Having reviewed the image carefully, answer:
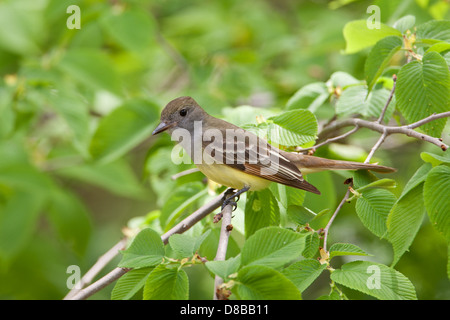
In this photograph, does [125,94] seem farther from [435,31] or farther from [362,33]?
[435,31]

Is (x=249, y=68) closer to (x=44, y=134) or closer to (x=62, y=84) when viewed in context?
(x=62, y=84)

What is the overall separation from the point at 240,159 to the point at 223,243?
3.23 ft

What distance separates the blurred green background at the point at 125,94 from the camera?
4152 millimetres

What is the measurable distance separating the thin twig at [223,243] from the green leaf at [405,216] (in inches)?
28.4

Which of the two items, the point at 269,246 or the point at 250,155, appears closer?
the point at 269,246

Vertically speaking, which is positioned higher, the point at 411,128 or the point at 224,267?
the point at 411,128

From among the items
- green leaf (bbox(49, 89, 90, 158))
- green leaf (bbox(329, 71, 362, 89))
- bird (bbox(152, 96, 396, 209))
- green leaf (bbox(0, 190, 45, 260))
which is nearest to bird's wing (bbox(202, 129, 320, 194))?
bird (bbox(152, 96, 396, 209))

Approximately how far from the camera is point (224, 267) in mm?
2037

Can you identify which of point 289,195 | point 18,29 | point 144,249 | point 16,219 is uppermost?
point 18,29

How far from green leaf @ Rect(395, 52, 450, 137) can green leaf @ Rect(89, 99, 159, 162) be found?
2.06 meters

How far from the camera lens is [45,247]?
6316mm

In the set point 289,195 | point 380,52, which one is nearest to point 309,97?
point 380,52

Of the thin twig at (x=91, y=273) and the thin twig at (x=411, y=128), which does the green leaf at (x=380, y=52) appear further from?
the thin twig at (x=91, y=273)

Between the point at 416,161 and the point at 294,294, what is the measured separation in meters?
3.57
